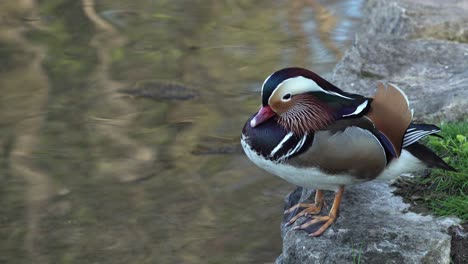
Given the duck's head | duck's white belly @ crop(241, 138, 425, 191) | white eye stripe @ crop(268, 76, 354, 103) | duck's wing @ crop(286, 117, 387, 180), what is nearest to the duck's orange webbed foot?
duck's white belly @ crop(241, 138, 425, 191)

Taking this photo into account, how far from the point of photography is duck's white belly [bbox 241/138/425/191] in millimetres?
3381

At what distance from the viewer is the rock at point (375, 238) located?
343cm

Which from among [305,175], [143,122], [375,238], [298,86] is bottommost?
[143,122]

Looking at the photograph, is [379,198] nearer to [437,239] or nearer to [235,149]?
[437,239]

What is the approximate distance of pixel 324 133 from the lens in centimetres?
339

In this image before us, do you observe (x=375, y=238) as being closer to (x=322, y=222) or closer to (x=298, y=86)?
(x=322, y=222)

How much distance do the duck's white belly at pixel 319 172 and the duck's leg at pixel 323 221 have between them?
9 centimetres

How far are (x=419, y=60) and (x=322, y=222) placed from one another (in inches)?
86.7

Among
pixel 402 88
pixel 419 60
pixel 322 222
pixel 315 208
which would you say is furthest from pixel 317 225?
pixel 419 60

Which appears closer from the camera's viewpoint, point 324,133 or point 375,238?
point 324,133

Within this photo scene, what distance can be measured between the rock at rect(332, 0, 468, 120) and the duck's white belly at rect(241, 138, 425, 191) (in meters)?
1.15

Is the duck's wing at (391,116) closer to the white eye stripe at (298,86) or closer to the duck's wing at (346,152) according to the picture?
the duck's wing at (346,152)

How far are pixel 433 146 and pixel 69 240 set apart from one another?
2.08 meters

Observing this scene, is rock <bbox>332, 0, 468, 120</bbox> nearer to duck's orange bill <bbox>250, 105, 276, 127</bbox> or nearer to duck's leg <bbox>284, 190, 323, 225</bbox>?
duck's leg <bbox>284, 190, 323, 225</bbox>
